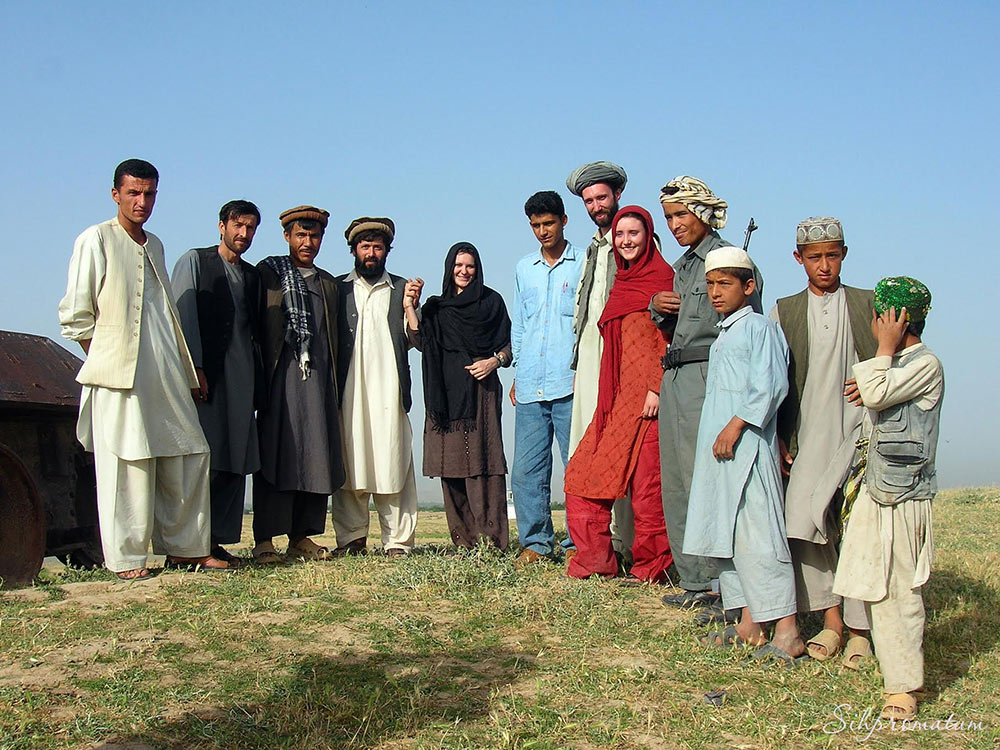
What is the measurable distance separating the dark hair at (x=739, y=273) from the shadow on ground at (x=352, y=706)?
6.70 ft

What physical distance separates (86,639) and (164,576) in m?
1.27

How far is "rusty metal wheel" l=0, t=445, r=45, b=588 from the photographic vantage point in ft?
19.9

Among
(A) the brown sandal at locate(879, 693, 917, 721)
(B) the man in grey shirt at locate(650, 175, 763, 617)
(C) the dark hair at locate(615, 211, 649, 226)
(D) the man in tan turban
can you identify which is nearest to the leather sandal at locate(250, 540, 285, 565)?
(D) the man in tan turban

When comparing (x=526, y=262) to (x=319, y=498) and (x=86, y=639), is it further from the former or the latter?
(x=86, y=639)

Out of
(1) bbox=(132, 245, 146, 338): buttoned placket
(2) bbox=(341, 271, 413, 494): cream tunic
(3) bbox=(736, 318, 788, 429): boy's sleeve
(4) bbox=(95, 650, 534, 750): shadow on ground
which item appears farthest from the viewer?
(2) bbox=(341, 271, 413, 494): cream tunic

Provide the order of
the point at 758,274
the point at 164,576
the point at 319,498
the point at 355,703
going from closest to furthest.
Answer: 1. the point at 355,703
2. the point at 758,274
3. the point at 164,576
4. the point at 319,498

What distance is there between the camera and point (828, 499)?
4.74m

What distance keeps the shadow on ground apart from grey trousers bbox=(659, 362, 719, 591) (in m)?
1.41

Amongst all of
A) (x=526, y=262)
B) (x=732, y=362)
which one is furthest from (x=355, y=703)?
(x=526, y=262)

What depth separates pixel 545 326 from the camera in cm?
703

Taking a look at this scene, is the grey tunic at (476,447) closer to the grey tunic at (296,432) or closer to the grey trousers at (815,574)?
the grey tunic at (296,432)

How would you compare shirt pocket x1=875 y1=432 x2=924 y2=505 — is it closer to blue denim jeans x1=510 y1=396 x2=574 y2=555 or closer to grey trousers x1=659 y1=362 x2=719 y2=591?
grey trousers x1=659 y1=362 x2=719 y2=591

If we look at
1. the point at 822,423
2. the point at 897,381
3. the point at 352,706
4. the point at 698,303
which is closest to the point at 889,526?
the point at 897,381

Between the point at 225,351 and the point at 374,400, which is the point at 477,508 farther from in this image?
the point at 225,351
